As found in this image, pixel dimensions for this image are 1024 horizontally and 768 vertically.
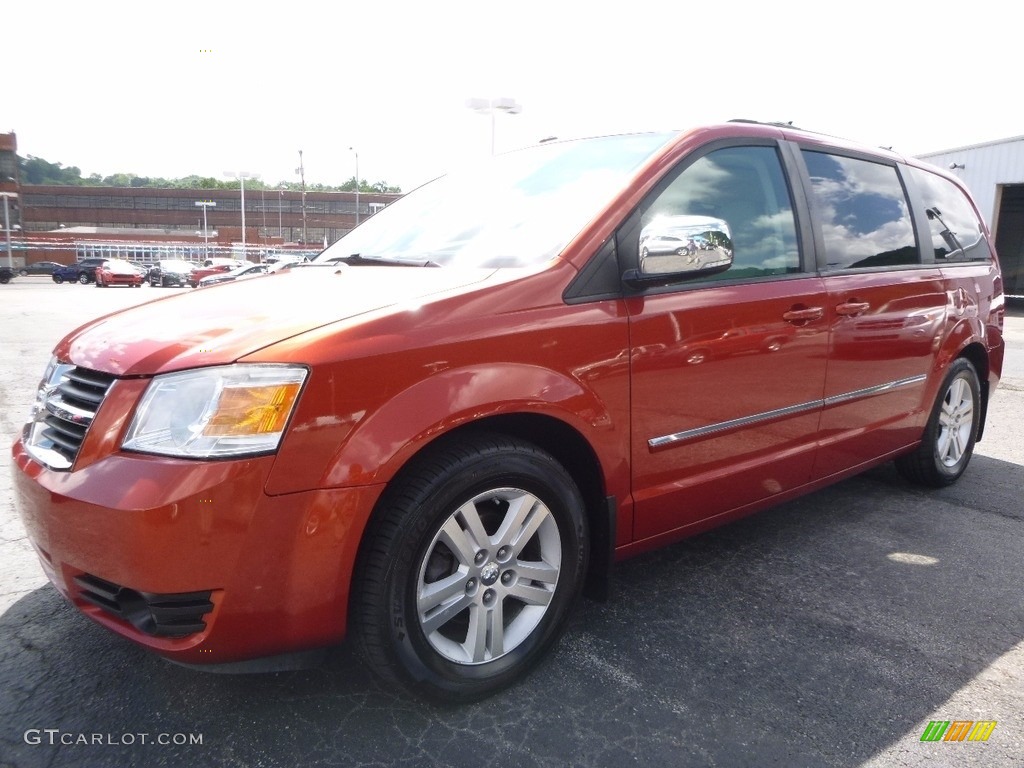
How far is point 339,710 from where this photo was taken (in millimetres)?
2182

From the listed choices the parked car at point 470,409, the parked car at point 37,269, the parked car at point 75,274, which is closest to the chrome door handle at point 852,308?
the parked car at point 470,409

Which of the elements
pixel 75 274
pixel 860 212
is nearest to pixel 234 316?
pixel 860 212

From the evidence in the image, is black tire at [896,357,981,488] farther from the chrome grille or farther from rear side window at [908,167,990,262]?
the chrome grille

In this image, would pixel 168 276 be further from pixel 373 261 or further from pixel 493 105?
pixel 373 261

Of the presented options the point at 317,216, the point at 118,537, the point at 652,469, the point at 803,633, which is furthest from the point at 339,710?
the point at 317,216

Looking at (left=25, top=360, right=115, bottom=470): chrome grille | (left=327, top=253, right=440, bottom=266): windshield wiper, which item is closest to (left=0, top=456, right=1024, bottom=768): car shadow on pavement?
(left=25, top=360, right=115, bottom=470): chrome grille

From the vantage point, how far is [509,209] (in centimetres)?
278

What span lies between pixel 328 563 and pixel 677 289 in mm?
1471

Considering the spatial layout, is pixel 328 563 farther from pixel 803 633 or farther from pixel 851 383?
pixel 851 383

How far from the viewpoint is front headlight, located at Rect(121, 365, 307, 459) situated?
1805 millimetres

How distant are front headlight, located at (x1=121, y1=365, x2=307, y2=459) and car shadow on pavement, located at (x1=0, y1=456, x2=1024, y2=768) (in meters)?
0.84

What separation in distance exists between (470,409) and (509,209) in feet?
3.33

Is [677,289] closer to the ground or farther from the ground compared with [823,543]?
farther from the ground

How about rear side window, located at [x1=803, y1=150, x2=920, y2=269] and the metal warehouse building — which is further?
the metal warehouse building
